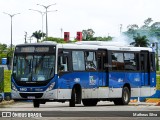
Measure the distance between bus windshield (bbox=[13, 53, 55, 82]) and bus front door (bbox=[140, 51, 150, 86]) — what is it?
7.45 m

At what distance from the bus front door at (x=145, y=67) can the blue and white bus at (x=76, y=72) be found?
99mm

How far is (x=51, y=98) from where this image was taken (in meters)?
35.2

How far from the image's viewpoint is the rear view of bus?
116ft

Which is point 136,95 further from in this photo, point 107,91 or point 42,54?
point 42,54

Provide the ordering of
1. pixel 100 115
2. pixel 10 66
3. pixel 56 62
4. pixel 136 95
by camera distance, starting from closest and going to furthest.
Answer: pixel 100 115
pixel 56 62
pixel 10 66
pixel 136 95

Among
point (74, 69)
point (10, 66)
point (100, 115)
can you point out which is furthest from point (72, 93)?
point (100, 115)

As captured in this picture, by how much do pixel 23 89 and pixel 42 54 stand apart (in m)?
1.78

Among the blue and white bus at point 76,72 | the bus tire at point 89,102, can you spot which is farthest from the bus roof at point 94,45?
the bus tire at point 89,102

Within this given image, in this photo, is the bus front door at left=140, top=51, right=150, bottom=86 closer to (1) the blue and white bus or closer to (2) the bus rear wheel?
(1) the blue and white bus

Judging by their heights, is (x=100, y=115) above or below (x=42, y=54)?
below

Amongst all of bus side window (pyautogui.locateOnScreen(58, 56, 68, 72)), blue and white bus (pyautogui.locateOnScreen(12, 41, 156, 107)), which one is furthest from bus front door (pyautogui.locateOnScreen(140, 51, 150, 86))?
bus side window (pyautogui.locateOnScreen(58, 56, 68, 72))

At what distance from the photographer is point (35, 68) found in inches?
1389

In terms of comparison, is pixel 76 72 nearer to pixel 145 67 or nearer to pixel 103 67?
pixel 103 67

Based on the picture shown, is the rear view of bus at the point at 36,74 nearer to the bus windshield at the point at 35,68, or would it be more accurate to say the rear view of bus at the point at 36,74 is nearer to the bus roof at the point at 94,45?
the bus windshield at the point at 35,68
